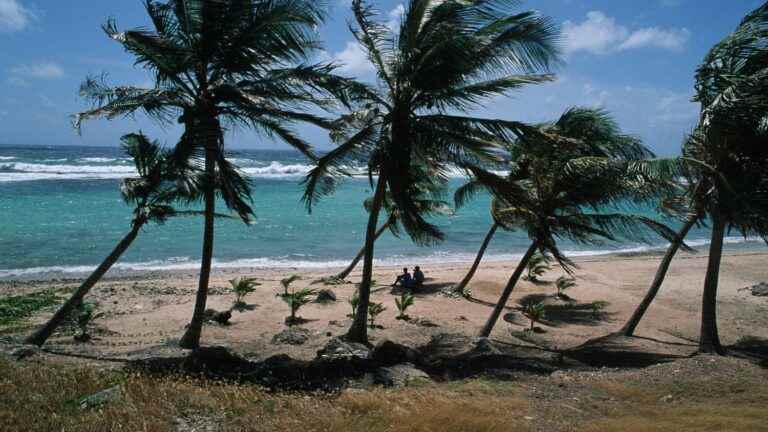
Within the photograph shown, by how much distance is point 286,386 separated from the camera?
649 cm

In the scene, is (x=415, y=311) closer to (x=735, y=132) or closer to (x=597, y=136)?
(x=597, y=136)

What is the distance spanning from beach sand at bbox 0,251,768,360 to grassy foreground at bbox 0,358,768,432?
9.45ft

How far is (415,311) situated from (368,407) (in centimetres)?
878

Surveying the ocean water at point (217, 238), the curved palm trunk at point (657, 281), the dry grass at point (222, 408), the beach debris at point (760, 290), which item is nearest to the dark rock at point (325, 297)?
the ocean water at point (217, 238)

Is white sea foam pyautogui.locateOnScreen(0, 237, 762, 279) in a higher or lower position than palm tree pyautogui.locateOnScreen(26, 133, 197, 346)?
lower

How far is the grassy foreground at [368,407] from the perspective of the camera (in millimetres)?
4738

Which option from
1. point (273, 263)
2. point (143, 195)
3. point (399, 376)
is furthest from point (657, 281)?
point (273, 263)

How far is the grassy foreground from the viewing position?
15.5 feet

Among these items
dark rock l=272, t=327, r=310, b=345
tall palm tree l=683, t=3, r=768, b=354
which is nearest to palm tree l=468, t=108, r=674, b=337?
tall palm tree l=683, t=3, r=768, b=354

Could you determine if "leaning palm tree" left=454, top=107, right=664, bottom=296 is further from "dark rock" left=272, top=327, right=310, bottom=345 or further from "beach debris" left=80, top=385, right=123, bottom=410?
"beach debris" left=80, top=385, right=123, bottom=410

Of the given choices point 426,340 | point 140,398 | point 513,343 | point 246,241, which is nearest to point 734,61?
point 513,343

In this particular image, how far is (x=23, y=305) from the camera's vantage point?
12.9 meters

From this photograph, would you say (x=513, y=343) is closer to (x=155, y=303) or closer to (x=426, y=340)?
(x=426, y=340)

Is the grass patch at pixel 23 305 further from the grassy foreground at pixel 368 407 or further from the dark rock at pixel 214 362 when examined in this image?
the dark rock at pixel 214 362
